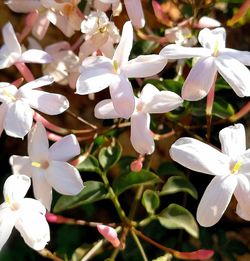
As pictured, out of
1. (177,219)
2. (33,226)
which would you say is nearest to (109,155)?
(177,219)

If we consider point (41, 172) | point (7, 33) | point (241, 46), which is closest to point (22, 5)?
point (7, 33)

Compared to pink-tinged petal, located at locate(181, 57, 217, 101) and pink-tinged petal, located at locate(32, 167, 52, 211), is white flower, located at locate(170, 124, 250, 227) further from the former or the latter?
pink-tinged petal, located at locate(32, 167, 52, 211)

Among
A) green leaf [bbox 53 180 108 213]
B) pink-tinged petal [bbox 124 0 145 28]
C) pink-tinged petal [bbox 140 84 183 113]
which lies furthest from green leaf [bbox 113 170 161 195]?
pink-tinged petal [bbox 124 0 145 28]

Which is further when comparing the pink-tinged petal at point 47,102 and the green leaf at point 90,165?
the green leaf at point 90,165

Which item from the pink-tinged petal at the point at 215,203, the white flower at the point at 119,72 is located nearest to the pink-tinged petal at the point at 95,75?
the white flower at the point at 119,72

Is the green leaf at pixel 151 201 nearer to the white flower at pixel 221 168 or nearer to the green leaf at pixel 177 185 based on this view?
the green leaf at pixel 177 185

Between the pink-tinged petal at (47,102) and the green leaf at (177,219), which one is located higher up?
the pink-tinged petal at (47,102)
